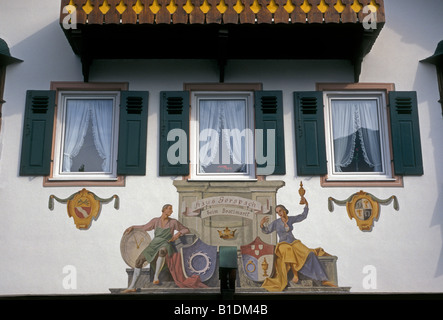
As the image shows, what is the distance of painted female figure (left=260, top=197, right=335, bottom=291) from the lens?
7.41 m

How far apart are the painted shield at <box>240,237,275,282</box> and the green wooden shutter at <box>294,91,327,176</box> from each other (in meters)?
1.09

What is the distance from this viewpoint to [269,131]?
7973 mm

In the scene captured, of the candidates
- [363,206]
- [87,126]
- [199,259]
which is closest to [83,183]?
[87,126]

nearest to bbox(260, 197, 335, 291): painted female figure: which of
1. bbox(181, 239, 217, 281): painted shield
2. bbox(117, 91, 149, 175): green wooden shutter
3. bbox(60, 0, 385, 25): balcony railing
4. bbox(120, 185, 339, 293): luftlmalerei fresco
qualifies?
bbox(120, 185, 339, 293): luftlmalerei fresco

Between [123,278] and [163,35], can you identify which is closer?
[123,278]

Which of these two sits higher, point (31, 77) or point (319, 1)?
point (319, 1)

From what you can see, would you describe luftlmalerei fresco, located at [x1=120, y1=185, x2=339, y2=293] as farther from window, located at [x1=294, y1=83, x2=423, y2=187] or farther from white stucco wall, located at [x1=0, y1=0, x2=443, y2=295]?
window, located at [x1=294, y1=83, x2=423, y2=187]

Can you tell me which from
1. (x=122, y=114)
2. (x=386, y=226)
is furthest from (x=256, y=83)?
(x=386, y=226)

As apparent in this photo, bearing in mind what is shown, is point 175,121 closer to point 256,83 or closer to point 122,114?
→ point 122,114

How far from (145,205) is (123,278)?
0.97 meters

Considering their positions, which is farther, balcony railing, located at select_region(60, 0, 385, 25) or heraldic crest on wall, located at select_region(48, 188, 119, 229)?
balcony railing, located at select_region(60, 0, 385, 25)

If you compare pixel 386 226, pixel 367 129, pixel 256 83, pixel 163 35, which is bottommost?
pixel 386 226

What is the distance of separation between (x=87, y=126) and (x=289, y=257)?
330 centimetres

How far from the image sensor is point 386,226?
25.0 feet
